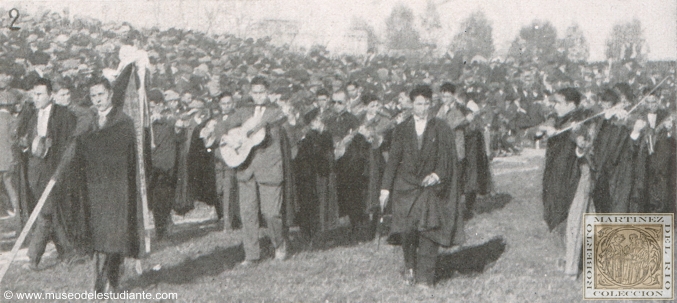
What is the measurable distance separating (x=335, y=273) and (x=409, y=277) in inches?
28.0

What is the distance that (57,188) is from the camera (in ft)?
22.6

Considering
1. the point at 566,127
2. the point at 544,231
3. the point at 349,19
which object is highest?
the point at 349,19

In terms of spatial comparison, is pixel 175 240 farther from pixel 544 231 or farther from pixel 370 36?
pixel 370 36

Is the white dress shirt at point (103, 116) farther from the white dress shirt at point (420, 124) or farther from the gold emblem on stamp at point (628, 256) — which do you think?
the gold emblem on stamp at point (628, 256)

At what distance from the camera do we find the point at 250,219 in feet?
23.2

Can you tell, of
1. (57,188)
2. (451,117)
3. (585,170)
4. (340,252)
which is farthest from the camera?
(451,117)

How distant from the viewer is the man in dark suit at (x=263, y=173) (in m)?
7.12

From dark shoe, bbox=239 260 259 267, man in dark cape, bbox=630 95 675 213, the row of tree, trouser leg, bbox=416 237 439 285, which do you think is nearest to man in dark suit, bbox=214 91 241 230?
dark shoe, bbox=239 260 259 267

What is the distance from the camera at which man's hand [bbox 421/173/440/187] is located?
607 cm

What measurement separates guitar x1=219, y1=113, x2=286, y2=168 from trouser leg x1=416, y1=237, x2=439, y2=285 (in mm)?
1911

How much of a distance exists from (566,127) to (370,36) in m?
5.80

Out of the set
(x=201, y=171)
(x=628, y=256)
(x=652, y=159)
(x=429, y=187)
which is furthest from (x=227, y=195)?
(x=652, y=159)

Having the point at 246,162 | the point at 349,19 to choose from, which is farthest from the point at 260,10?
the point at 246,162

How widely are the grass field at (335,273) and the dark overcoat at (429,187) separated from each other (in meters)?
0.52
